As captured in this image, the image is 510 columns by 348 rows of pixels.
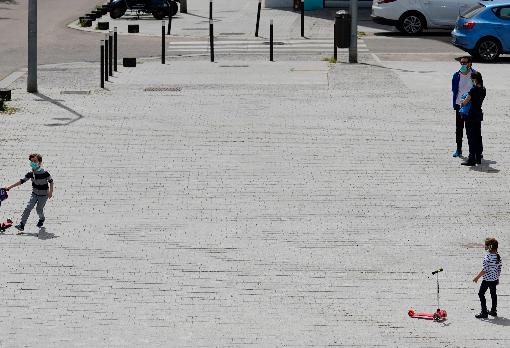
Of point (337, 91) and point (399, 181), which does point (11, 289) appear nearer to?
point (399, 181)

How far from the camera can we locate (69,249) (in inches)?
601

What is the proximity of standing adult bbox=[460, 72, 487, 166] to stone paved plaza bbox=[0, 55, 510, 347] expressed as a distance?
26 centimetres

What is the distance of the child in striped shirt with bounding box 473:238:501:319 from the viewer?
12898 millimetres

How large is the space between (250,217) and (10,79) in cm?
1414

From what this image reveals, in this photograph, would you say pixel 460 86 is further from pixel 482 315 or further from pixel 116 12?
pixel 116 12

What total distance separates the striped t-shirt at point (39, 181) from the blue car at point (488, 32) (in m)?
18.3

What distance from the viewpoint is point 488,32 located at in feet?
106

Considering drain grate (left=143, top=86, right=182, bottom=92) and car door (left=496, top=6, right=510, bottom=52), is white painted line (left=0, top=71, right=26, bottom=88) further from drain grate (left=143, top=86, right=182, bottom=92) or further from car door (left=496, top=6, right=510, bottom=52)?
car door (left=496, top=6, right=510, bottom=52)

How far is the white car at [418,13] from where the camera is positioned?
3797 centimetres

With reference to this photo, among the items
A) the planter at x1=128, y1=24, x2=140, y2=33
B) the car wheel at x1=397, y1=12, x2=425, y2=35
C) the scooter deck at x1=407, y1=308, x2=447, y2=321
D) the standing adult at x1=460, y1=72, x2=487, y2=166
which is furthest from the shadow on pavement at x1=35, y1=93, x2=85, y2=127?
the car wheel at x1=397, y1=12, x2=425, y2=35

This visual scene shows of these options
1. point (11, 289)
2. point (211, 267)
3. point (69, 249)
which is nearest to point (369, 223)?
point (211, 267)

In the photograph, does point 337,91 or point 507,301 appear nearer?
point 507,301

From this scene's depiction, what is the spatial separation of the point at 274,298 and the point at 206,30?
90.7 feet

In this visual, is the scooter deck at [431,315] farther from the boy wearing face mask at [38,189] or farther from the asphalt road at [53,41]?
the asphalt road at [53,41]
